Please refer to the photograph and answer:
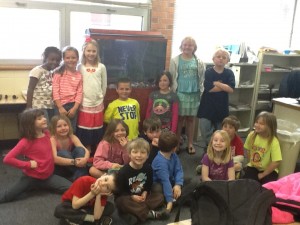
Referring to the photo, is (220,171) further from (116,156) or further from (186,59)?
(186,59)

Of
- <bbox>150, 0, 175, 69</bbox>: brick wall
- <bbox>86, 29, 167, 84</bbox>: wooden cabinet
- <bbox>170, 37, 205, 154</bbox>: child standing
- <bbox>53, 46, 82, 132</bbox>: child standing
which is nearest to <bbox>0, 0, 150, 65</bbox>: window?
<bbox>150, 0, 175, 69</bbox>: brick wall

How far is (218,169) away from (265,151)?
506mm

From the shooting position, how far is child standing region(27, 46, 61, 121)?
115 inches

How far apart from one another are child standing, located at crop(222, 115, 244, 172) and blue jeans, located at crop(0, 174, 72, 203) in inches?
55.4

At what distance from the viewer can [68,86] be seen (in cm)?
293

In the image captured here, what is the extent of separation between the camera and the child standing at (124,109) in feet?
10.2

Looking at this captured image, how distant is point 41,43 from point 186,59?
5.13ft

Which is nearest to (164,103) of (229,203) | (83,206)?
(83,206)

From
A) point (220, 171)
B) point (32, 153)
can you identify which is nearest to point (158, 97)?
point (220, 171)

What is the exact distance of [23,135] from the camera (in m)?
2.47

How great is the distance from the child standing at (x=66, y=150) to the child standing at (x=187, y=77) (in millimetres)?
1218

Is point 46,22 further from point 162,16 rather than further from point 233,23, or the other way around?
point 233,23

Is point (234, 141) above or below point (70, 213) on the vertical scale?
above

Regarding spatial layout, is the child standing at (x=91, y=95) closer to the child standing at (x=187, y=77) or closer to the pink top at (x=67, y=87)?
the pink top at (x=67, y=87)
